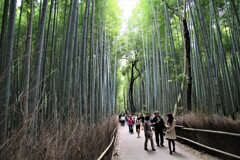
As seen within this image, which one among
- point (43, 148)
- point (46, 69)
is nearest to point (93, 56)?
point (46, 69)

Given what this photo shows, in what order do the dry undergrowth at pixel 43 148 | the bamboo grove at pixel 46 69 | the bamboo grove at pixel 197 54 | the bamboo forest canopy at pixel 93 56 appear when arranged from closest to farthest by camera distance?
the dry undergrowth at pixel 43 148 < the bamboo grove at pixel 46 69 < the bamboo forest canopy at pixel 93 56 < the bamboo grove at pixel 197 54

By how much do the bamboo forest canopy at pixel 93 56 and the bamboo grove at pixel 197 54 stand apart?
0.12 feet

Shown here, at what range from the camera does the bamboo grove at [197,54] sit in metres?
7.02

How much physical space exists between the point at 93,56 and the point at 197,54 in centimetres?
445

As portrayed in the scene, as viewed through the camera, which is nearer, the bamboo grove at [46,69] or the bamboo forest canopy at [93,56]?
the bamboo grove at [46,69]

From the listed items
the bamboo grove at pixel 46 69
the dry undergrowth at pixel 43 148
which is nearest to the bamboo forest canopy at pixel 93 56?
the bamboo grove at pixel 46 69

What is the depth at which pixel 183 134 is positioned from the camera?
743 cm

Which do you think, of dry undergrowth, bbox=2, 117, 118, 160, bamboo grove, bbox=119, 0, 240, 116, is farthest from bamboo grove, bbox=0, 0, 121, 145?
bamboo grove, bbox=119, 0, 240, 116

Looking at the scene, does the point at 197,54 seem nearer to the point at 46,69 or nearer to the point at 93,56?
the point at 93,56

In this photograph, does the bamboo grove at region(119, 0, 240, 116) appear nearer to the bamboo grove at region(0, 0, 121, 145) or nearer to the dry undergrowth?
the bamboo grove at region(0, 0, 121, 145)

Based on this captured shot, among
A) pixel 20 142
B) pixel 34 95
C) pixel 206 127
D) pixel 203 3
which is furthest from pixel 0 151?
pixel 203 3

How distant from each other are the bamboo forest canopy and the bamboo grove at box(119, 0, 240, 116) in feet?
0.12

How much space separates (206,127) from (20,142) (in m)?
5.31

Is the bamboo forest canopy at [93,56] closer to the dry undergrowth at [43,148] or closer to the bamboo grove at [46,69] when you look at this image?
the bamboo grove at [46,69]
